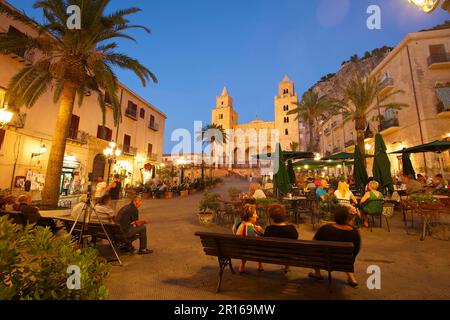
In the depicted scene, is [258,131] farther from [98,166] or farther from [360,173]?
[360,173]

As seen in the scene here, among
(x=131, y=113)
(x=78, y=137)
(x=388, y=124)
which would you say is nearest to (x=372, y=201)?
(x=388, y=124)

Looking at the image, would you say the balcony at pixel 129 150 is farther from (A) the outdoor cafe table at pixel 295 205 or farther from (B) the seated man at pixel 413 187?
(B) the seated man at pixel 413 187

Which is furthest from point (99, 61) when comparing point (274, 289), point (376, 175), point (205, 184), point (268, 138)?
point (268, 138)

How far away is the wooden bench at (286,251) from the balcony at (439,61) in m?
23.6

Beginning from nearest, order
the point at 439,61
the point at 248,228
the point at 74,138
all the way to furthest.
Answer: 1. the point at 248,228
2. the point at 74,138
3. the point at 439,61

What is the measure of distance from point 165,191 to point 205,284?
15030 mm

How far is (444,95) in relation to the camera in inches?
668

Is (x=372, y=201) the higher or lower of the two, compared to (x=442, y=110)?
lower

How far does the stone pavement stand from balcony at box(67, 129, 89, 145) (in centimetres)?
1579

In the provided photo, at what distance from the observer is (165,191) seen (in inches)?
696

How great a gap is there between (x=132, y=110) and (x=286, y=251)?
82.0 feet

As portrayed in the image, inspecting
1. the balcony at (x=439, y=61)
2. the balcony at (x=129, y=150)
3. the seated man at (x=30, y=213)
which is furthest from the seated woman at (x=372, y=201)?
the balcony at (x=129, y=150)

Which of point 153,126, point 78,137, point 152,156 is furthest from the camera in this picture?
point 153,126

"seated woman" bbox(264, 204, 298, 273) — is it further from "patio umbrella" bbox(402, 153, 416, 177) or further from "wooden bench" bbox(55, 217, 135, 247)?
"patio umbrella" bbox(402, 153, 416, 177)
